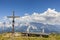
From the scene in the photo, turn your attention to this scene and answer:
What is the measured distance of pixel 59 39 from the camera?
49.1 meters

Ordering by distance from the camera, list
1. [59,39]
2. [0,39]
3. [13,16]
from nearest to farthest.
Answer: [13,16] → [0,39] → [59,39]

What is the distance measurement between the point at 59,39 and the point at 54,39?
3.03 m

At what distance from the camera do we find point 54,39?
46.5 m

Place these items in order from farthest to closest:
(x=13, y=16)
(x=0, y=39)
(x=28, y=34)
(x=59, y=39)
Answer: (x=28, y=34), (x=59, y=39), (x=0, y=39), (x=13, y=16)

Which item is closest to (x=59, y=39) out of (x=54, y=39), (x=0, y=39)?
(x=54, y=39)

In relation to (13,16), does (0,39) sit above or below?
below

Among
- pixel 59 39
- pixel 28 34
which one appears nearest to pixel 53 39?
pixel 59 39

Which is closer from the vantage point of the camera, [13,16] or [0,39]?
[13,16]

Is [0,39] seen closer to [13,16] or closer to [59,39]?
[13,16]

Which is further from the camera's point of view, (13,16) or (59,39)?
(59,39)

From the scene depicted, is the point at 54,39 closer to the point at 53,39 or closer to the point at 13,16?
the point at 53,39

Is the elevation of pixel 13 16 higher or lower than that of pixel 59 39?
higher

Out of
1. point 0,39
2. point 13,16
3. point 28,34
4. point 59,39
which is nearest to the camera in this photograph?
point 13,16

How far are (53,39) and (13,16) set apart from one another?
11.9 m
